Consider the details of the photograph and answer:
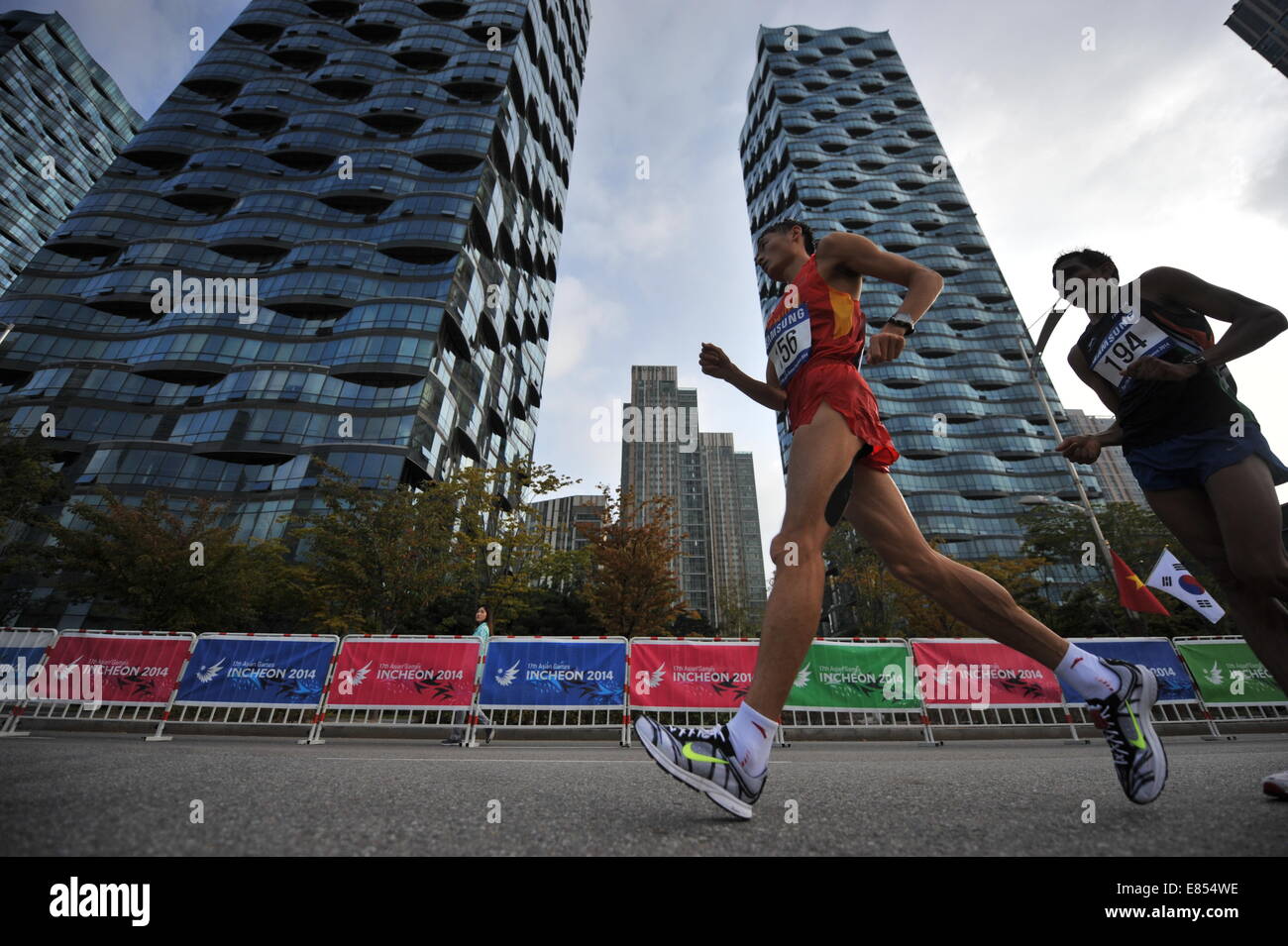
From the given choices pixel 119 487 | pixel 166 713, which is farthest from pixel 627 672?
pixel 119 487

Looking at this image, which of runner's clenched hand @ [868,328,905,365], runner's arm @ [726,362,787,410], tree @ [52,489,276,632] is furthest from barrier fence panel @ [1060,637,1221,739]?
tree @ [52,489,276,632]

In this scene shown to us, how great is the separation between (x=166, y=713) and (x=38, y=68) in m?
103

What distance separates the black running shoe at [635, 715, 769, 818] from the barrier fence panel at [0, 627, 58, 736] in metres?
10.4

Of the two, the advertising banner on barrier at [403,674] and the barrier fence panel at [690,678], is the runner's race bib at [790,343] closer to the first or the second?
the barrier fence panel at [690,678]

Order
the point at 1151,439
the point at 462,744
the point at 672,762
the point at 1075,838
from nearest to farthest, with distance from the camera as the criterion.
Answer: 1. the point at 1075,838
2. the point at 672,762
3. the point at 1151,439
4. the point at 462,744

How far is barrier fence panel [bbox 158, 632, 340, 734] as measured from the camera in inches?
303

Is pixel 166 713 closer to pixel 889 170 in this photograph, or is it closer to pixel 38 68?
pixel 889 170

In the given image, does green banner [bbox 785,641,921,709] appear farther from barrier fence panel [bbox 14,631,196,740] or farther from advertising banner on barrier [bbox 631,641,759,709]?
barrier fence panel [bbox 14,631,196,740]

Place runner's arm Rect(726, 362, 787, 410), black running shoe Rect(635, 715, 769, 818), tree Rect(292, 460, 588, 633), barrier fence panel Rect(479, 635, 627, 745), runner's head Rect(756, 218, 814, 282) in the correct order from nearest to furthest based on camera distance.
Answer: black running shoe Rect(635, 715, 769, 818) → runner's head Rect(756, 218, 814, 282) → runner's arm Rect(726, 362, 787, 410) → barrier fence panel Rect(479, 635, 627, 745) → tree Rect(292, 460, 588, 633)

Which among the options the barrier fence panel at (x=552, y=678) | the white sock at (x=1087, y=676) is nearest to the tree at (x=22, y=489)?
the barrier fence panel at (x=552, y=678)

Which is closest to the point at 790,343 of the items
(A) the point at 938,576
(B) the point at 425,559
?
(A) the point at 938,576

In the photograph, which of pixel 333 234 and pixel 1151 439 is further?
pixel 333 234
